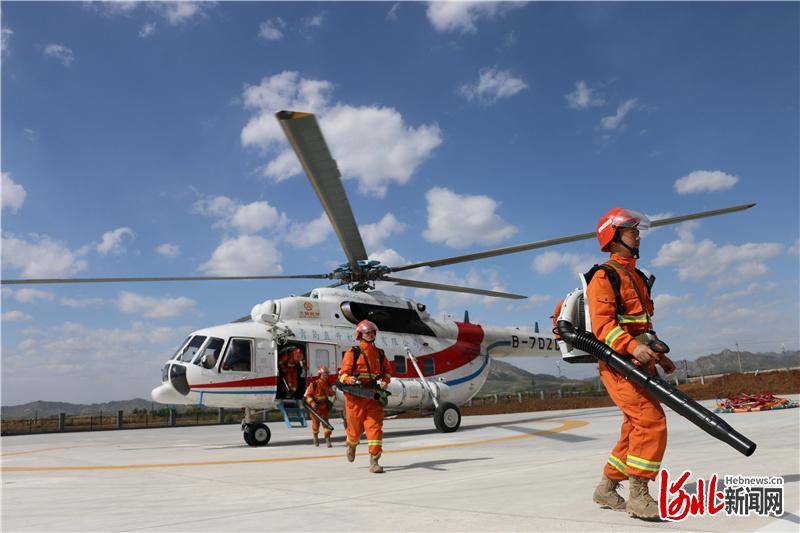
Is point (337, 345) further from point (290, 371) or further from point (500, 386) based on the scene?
point (500, 386)

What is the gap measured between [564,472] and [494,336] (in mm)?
11236

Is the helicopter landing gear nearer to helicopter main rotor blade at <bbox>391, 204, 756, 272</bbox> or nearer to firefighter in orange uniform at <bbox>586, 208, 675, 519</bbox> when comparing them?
helicopter main rotor blade at <bbox>391, 204, 756, 272</bbox>

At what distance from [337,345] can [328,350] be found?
289mm

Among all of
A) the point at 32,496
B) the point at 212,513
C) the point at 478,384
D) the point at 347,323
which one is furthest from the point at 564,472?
the point at 478,384

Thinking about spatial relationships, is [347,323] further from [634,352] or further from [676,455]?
[634,352]

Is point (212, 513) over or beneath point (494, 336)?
beneath

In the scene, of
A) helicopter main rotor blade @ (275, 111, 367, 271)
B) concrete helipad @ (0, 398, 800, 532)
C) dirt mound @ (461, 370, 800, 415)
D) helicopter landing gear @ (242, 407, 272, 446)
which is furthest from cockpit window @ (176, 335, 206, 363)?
dirt mound @ (461, 370, 800, 415)

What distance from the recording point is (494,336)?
56.9 feet

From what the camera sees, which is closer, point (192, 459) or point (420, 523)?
point (420, 523)

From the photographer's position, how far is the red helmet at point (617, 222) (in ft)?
14.8

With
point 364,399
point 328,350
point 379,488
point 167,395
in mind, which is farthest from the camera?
point 328,350

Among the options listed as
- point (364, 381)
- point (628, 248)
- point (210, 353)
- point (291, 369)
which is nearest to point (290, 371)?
point (291, 369)

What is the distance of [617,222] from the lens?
14.8 ft

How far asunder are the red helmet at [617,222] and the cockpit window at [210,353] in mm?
9753
